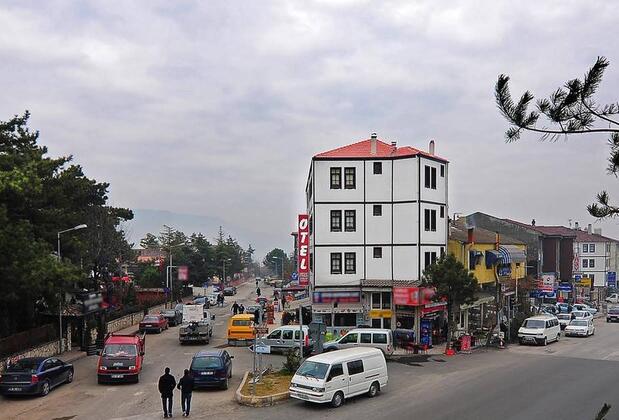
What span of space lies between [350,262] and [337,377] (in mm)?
21157

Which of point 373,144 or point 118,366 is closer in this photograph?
point 118,366

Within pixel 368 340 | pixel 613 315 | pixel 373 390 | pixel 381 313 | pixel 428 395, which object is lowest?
pixel 613 315

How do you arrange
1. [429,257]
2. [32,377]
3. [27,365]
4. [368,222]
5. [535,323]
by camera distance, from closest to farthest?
[32,377] → [27,365] → [535,323] → [429,257] → [368,222]

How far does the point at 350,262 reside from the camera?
4216 centimetres

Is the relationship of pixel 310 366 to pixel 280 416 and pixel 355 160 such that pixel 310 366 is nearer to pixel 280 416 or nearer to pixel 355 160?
pixel 280 416

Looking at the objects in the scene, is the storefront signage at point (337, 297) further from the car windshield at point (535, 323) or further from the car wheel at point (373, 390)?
the car wheel at point (373, 390)

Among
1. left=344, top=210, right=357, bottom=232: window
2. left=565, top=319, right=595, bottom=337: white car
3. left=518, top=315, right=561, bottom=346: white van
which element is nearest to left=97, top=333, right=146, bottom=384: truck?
left=344, top=210, right=357, bottom=232: window

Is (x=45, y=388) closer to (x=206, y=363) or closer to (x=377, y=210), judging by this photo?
(x=206, y=363)

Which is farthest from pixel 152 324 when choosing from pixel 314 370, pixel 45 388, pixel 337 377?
pixel 337 377

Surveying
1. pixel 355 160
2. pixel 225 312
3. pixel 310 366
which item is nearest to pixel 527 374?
pixel 310 366

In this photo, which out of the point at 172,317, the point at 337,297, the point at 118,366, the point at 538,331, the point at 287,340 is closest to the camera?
the point at 118,366

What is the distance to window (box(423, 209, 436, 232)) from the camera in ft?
137

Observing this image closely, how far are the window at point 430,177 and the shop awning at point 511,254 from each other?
358 inches

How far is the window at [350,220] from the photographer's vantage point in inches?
1662
